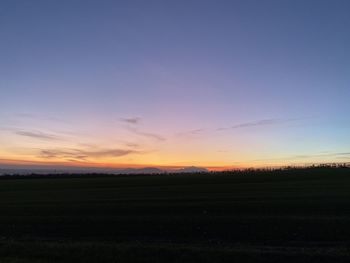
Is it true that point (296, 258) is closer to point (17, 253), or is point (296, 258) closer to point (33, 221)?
point (17, 253)

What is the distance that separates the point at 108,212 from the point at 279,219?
11777 millimetres

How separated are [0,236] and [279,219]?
13233mm

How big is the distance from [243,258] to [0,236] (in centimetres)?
1252

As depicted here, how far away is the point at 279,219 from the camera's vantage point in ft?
76.6

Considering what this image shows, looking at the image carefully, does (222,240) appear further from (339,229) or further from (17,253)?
(17,253)

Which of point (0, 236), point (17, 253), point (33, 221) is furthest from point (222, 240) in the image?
point (33, 221)

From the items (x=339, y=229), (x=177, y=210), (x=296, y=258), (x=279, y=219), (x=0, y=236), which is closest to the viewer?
(x=296, y=258)

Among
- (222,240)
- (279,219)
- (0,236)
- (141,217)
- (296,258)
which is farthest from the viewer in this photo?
(141,217)

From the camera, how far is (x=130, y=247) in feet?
52.9

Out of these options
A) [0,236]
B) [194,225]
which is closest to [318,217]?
[194,225]

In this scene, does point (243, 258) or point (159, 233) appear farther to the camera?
point (159, 233)

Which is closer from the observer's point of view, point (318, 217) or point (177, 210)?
point (318, 217)

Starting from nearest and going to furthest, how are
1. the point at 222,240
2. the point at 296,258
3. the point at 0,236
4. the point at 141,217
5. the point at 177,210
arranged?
1. the point at 296,258
2. the point at 222,240
3. the point at 0,236
4. the point at 141,217
5. the point at 177,210

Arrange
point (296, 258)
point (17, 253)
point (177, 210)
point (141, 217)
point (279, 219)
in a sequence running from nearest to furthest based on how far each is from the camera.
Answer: point (296, 258) < point (17, 253) < point (279, 219) < point (141, 217) < point (177, 210)
